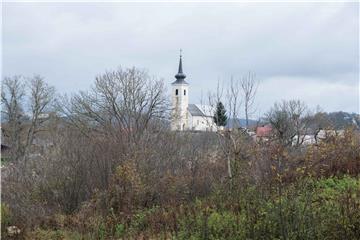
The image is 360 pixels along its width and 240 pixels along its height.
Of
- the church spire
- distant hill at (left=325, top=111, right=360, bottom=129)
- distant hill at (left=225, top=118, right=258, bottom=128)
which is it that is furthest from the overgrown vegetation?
the church spire

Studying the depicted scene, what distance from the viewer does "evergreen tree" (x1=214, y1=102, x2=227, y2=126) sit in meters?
13.6

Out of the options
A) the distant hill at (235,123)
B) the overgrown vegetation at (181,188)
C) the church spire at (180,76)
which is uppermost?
the church spire at (180,76)

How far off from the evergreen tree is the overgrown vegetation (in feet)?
1.93

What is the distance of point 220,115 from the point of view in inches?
539

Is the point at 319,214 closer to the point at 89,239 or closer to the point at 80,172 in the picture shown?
the point at 89,239

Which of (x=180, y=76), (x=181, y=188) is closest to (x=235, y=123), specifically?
(x=181, y=188)

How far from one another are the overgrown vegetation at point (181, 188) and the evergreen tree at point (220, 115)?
0.59 metres

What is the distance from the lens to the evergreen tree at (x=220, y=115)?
13.6m

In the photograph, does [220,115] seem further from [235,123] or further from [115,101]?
[115,101]

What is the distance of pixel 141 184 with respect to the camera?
39.0 ft

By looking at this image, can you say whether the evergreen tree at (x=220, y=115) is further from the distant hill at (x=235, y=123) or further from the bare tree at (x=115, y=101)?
the bare tree at (x=115, y=101)

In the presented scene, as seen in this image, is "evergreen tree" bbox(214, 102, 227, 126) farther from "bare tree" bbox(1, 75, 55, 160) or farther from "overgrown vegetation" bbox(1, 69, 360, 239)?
"bare tree" bbox(1, 75, 55, 160)

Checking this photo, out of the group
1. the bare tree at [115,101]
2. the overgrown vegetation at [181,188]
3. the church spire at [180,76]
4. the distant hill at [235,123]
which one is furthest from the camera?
the church spire at [180,76]

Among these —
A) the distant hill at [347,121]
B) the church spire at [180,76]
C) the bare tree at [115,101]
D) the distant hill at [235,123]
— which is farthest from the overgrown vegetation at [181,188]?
the church spire at [180,76]
